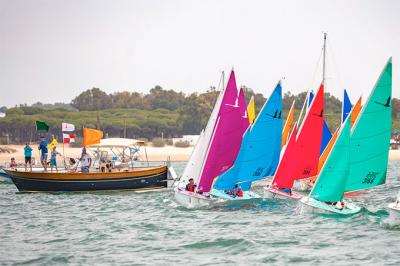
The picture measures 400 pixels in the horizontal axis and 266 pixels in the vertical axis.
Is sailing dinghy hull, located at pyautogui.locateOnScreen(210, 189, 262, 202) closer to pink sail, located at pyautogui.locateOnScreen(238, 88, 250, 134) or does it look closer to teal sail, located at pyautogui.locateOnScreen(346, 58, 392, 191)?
pink sail, located at pyautogui.locateOnScreen(238, 88, 250, 134)

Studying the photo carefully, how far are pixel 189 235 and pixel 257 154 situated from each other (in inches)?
408

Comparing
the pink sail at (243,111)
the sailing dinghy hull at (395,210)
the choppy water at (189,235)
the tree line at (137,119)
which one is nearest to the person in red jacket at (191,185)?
the choppy water at (189,235)

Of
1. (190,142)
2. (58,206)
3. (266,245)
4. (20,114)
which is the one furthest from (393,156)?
(266,245)

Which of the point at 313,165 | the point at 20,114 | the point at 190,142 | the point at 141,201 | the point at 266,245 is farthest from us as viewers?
the point at 20,114

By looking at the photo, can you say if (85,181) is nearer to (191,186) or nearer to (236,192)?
(191,186)

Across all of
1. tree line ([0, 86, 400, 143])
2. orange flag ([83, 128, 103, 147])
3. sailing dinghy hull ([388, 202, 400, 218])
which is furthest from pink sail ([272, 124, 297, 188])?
tree line ([0, 86, 400, 143])

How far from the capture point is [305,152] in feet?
118

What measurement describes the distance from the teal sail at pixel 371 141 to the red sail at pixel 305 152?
5.67 m

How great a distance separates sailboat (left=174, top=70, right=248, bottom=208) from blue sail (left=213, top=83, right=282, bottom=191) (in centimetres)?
67

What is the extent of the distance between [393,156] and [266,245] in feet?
261

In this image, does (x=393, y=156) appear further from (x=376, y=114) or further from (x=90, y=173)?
(x=376, y=114)

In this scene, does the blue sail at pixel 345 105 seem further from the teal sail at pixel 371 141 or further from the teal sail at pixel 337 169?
the teal sail at pixel 337 169

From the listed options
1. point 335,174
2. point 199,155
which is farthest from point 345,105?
point 335,174

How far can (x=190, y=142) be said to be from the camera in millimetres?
109250
